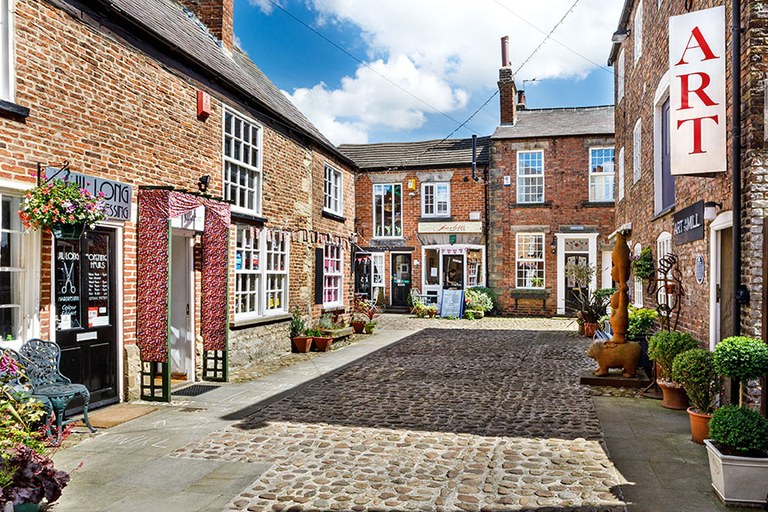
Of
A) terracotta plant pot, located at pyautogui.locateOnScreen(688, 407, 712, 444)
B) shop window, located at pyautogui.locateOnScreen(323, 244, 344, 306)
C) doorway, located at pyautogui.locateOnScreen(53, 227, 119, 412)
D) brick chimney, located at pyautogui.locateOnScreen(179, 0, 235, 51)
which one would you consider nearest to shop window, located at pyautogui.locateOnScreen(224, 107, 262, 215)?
brick chimney, located at pyautogui.locateOnScreen(179, 0, 235, 51)

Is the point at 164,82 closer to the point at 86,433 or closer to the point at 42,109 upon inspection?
the point at 42,109

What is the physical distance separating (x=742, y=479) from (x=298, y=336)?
9918mm

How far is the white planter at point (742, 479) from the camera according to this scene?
4.48 metres

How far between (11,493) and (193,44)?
28.3 ft

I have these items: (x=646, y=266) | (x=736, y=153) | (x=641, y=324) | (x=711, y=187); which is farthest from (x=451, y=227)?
(x=736, y=153)

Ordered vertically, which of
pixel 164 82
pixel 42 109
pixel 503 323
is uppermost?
pixel 164 82

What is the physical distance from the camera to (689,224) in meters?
8.02

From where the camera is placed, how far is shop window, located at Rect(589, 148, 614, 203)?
22047 millimetres

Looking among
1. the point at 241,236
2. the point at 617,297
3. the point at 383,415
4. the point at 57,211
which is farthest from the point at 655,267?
the point at 57,211

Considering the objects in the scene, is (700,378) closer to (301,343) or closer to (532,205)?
(301,343)

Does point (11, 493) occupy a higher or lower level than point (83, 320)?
lower

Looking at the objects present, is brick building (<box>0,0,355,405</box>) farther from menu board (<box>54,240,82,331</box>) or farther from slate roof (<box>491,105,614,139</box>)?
slate roof (<box>491,105,614,139</box>)

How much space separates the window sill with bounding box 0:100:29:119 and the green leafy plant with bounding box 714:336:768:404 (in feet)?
23.4

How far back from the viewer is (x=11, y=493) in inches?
157
